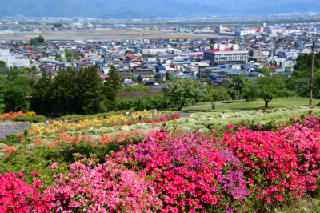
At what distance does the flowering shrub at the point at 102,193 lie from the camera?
3.03 meters

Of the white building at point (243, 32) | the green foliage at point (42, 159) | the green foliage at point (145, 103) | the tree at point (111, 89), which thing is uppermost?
the white building at point (243, 32)

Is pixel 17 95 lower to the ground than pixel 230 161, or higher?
lower

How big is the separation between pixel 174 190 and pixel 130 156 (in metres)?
0.86

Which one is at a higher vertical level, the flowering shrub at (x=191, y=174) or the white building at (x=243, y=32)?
the white building at (x=243, y=32)

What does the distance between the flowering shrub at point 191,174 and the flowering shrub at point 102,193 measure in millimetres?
241

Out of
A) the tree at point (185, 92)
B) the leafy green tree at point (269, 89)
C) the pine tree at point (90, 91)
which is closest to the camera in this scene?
the leafy green tree at point (269, 89)

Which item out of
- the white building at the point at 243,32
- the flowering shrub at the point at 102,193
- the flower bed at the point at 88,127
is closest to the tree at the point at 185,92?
the flower bed at the point at 88,127

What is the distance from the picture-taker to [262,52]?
94.9 metres

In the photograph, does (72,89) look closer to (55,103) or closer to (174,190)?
(55,103)

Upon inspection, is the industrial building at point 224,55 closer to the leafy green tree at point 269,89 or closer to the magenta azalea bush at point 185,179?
the leafy green tree at point 269,89

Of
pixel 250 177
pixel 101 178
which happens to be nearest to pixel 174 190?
pixel 101 178

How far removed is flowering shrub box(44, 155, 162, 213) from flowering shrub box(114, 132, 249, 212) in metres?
0.24

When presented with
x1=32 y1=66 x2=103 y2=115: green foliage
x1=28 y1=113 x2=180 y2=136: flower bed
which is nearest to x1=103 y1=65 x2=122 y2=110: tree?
x1=32 y1=66 x2=103 y2=115: green foliage

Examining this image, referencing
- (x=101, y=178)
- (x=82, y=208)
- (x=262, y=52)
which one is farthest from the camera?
(x=262, y=52)
